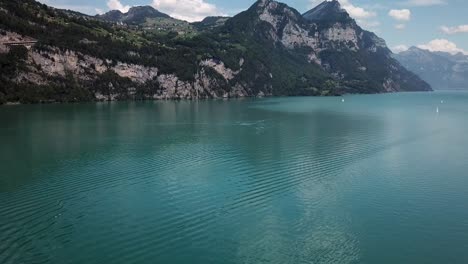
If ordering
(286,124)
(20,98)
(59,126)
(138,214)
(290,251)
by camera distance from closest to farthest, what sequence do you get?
(290,251)
(138,214)
(59,126)
(286,124)
(20,98)

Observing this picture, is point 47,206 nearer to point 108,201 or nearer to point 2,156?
point 108,201

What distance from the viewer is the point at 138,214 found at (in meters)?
33.4

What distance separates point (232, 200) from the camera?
3756cm

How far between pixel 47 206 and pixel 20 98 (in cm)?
14192

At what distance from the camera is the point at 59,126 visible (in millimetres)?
89562

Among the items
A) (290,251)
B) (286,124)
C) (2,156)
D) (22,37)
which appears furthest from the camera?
(22,37)

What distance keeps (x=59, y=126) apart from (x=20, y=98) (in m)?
83.3

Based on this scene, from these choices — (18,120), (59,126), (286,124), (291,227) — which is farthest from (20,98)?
(291,227)

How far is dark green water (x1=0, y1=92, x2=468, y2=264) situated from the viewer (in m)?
27.1

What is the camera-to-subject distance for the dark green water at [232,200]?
88.8ft

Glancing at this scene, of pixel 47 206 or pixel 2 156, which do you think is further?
pixel 2 156

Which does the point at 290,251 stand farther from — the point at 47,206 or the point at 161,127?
the point at 161,127

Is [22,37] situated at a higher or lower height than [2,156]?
higher

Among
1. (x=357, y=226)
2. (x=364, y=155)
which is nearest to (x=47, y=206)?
(x=357, y=226)
